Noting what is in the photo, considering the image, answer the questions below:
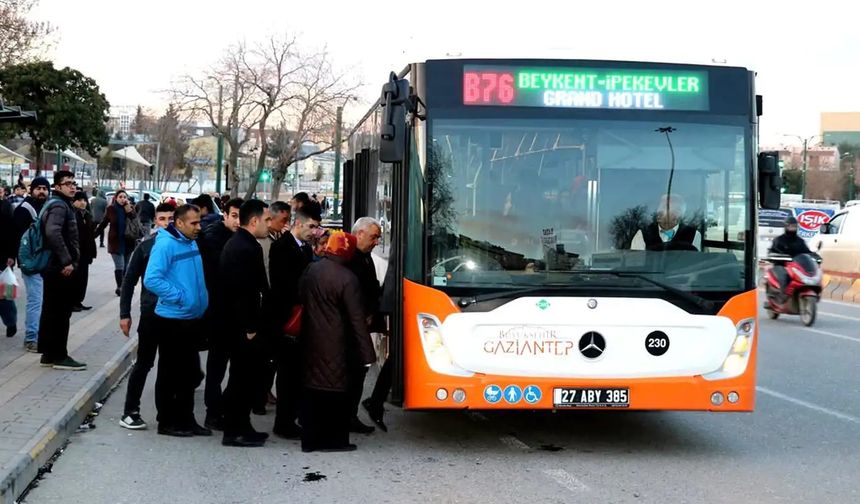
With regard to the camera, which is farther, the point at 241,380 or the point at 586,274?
the point at 241,380

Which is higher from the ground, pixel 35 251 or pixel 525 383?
pixel 35 251

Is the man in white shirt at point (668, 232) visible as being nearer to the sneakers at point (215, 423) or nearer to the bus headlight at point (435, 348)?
the bus headlight at point (435, 348)

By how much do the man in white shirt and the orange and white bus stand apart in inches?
0.4

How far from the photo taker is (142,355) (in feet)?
27.5

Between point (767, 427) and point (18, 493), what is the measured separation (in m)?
5.89

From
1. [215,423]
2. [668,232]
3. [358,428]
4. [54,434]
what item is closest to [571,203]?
[668,232]

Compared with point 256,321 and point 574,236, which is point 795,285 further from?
point 256,321

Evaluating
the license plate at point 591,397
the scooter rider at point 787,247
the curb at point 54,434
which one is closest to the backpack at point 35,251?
the curb at point 54,434

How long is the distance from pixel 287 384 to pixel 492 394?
1.67m

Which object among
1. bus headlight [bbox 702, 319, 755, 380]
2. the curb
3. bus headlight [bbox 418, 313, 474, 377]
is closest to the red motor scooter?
bus headlight [bbox 702, 319, 755, 380]

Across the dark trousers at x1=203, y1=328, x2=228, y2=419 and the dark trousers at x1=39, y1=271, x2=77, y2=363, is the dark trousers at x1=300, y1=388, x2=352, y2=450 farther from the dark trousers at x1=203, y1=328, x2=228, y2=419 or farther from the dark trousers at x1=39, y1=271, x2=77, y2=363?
the dark trousers at x1=39, y1=271, x2=77, y2=363

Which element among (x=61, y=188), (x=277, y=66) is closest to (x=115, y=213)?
(x=61, y=188)

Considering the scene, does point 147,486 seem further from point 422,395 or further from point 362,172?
point 362,172

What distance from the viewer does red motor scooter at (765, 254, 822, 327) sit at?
1780cm
